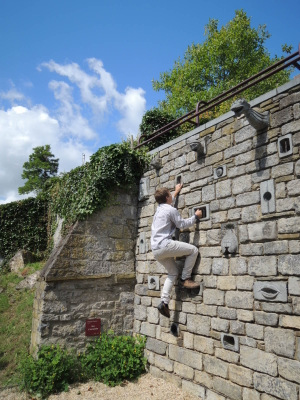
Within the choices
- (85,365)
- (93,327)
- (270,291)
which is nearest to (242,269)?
(270,291)

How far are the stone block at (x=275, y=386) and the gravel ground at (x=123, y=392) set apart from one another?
1094 millimetres

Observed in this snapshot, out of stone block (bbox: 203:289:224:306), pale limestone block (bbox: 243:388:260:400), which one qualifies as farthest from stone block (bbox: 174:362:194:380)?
stone block (bbox: 203:289:224:306)

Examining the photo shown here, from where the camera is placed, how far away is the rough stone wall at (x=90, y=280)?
5.23m

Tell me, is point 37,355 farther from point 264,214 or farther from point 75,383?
point 264,214

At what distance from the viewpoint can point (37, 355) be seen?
4.95 meters

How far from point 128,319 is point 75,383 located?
135 centimetres

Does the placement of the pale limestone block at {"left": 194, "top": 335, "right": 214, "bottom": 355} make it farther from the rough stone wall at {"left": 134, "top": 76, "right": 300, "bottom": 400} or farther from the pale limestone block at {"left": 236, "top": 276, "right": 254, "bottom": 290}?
the pale limestone block at {"left": 236, "top": 276, "right": 254, "bottom": 290}

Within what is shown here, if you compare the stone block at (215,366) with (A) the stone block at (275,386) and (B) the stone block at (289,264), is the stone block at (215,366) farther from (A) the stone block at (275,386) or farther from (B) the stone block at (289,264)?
(B) the stone block at (289,264)

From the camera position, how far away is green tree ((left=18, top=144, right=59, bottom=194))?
21938 mm

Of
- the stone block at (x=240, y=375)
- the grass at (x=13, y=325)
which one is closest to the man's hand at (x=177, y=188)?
the stone block at (x=240, y=375)

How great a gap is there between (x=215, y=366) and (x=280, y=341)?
1.08 metres

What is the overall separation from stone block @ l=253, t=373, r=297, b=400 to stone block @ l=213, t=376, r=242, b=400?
29cm

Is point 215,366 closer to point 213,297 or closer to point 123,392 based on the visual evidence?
point 213,297

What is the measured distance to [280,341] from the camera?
3.38 m
